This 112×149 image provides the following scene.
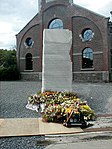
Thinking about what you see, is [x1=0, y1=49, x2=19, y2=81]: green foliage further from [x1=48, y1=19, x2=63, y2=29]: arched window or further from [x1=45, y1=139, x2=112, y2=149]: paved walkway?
[x1=45, y1=139, x2=112, y2=149]: paved walkway

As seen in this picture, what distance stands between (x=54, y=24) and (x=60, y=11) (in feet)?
7.05

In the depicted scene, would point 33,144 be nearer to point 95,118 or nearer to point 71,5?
point 95,118

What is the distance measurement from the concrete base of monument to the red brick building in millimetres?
25170

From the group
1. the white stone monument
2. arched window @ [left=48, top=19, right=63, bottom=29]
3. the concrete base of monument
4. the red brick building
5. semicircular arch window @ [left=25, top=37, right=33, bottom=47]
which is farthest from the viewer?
semicircular arch window @ [left=25, top=37, right=33, bottom=47]

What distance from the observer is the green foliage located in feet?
138

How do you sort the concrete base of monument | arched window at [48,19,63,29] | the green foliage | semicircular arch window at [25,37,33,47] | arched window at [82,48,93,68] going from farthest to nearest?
the green foliage
semicircular arch window at [25,37,33,47]
arched window at [48,19,63,29]
arched window at [82,48,93,68]
the concrete base of monument

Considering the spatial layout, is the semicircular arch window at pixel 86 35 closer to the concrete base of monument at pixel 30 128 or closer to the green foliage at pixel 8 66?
the green foliage at pixel 8 66

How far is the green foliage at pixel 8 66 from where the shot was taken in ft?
138

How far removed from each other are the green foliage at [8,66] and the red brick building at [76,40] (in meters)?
1.19

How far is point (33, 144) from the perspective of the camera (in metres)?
7.18

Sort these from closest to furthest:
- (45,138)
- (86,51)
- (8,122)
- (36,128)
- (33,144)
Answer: (33,144) → (45,138) → (36,128) → (8,122) → (86,51)

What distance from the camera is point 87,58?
3634 cm

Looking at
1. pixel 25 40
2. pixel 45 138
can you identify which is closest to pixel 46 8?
pixel 25 40

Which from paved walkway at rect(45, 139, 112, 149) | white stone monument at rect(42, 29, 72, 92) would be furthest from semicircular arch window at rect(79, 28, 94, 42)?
paved walkway at rect(45, 139, 112, 149)
